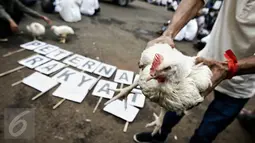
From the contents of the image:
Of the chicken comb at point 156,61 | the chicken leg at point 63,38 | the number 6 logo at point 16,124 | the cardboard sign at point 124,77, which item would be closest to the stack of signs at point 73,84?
the cardboard sign at point 124,77

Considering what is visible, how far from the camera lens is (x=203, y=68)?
110 centimetres

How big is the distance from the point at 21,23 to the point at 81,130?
290 centimetres

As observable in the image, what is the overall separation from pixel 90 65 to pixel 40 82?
0.75m

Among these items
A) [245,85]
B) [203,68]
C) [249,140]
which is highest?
[203,68]

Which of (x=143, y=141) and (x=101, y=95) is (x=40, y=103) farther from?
(x=143, y=141)

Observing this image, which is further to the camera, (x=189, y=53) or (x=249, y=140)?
(x=189, y=53)

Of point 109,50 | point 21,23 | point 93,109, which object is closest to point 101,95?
point 93,109

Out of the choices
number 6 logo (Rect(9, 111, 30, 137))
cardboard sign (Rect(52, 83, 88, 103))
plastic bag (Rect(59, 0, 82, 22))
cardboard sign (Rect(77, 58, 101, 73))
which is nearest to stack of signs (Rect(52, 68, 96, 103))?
cardboard sign (Rect(52, 83, 88, 103))

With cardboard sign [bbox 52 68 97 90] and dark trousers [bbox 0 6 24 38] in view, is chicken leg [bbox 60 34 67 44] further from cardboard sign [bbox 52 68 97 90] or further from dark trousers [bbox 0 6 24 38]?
cardboard sign [bbox 52 68 97 90]

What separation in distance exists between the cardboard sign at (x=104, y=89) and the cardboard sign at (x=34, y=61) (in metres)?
0.85

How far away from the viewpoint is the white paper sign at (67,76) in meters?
2.67

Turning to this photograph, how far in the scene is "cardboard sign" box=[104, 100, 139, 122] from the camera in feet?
7.68

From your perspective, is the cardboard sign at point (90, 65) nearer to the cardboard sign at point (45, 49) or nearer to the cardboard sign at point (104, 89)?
the cardboard sign at point (104, 89)

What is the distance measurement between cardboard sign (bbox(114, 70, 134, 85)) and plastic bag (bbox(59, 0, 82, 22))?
7.54 feet
